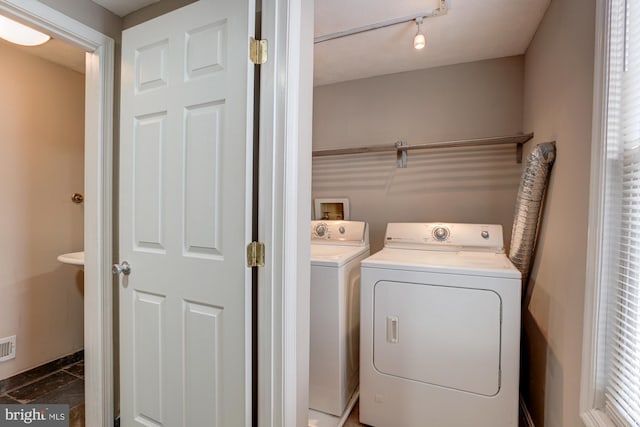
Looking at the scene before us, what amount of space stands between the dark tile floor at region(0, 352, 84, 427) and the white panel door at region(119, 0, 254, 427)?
74 centimetres

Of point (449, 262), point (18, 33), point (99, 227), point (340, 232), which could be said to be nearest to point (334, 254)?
point (340, 232)

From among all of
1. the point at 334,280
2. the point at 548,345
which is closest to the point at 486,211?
the point at 548,345

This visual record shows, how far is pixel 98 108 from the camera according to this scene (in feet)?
5.05

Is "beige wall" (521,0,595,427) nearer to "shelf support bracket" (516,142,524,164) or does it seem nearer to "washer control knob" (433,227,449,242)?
"shelf support bracket" (516,142,524,164)

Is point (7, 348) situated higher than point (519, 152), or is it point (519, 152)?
point (519, 152)

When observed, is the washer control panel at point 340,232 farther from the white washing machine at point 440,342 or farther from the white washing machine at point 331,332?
the white washing machine at point 440,342

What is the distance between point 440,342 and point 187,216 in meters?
1.34

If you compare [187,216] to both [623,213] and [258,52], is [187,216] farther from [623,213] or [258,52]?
[623,213]

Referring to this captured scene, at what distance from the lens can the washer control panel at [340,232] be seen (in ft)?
7.42

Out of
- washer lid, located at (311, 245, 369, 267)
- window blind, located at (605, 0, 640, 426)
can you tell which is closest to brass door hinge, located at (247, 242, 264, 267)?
washer lid, located at (311, 245, 369, 267)

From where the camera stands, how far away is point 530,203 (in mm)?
1597

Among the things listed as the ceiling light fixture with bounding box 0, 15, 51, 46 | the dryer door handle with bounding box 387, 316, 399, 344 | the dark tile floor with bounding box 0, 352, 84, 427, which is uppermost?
the ceiling light fixture with bounding box 0, 15, 51, 46

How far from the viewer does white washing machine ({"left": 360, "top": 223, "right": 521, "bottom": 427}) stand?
1.43 meters

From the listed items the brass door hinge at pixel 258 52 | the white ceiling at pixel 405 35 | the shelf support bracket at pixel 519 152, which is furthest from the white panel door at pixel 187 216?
the shelf support bracket at pixel 519 152
